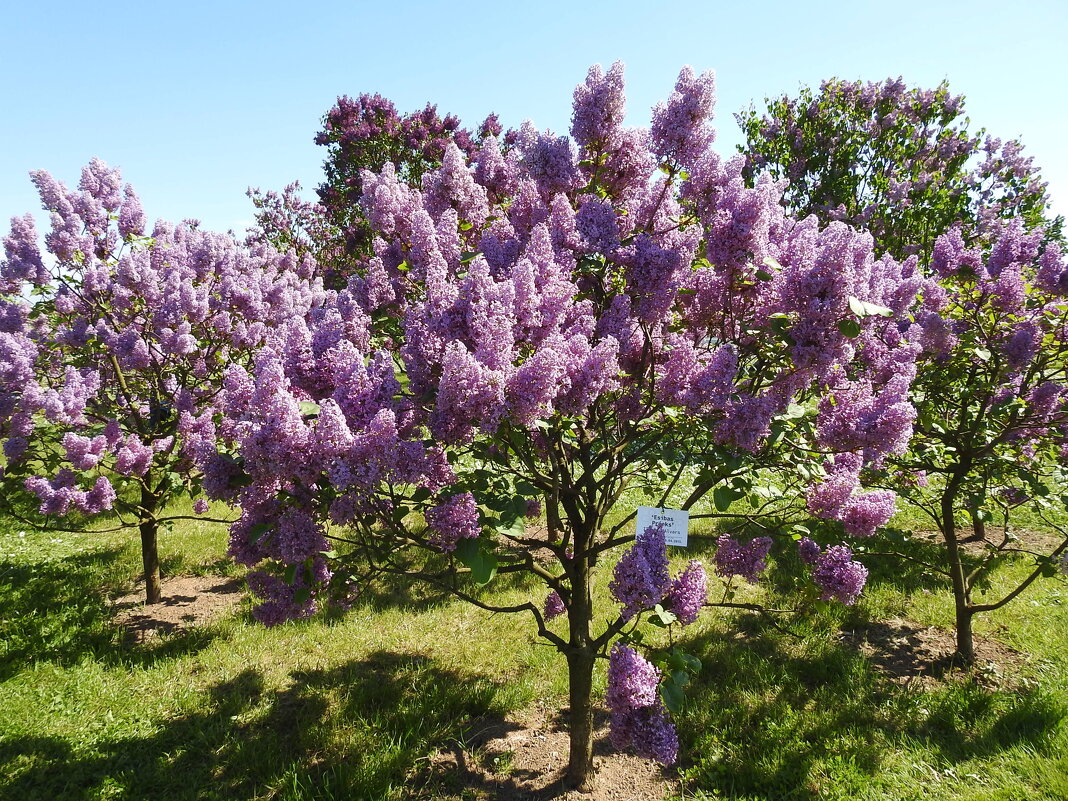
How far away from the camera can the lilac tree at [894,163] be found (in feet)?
42.9

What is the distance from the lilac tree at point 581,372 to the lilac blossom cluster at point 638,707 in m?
0.01

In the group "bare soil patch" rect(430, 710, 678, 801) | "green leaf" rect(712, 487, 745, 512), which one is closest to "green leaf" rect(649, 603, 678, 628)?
"green leaf" rect(712, 487, 745, 512)

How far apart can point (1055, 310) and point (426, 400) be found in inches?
201

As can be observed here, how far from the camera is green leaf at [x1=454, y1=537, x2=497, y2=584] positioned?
2.30m

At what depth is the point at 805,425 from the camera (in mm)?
3199

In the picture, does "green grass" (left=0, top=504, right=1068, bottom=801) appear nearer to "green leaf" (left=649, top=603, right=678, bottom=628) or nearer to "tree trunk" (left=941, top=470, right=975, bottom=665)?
"tree trunk" (left=941, top=470, right=975, bottom=665)

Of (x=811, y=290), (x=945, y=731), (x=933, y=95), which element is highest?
(x=933, y=95)

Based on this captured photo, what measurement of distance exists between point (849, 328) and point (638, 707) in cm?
191

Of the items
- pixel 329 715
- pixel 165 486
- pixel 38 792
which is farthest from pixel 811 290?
pixel 165 486

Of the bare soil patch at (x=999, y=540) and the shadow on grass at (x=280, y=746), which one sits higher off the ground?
the bare soil patch at (x=999, y=540)

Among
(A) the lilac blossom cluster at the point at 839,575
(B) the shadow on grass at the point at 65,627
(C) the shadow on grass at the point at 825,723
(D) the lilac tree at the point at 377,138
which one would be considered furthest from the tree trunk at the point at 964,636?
(D) the lilac tree at the point at 377,138

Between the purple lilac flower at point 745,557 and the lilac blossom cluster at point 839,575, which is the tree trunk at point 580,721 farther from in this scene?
the lilac blossom cluster at point 839,575

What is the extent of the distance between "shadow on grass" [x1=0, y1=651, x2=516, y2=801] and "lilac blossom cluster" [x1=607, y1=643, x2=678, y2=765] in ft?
5.99

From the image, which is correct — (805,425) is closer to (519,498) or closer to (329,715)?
(519,498)
